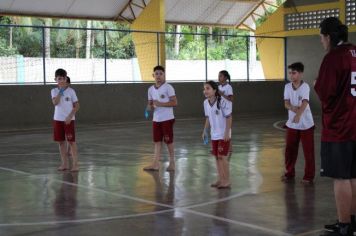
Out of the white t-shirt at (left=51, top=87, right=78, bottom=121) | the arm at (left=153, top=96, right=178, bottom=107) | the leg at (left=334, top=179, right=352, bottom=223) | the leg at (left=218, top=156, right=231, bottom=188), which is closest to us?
the leg at (left=334, top=179, right=352, bottom=223)

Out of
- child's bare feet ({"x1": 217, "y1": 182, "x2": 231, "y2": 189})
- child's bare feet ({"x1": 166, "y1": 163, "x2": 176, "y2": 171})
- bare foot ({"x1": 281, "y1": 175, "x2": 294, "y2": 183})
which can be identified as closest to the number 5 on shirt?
child's bare feet ({"x1": 217, "y1": 182, "x2": 231, "y2": 189})

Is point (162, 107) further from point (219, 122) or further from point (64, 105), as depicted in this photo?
point (219, 122)

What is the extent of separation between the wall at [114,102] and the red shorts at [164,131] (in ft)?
33.1

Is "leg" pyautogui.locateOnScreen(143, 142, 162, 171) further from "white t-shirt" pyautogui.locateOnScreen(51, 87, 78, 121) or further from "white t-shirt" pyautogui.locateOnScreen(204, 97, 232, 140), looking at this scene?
"white t-shirt" pyautogui.locateOnScreen(204, 97, 232, 140)

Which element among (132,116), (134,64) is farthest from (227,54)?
(132,116)

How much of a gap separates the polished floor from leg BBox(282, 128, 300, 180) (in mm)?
201

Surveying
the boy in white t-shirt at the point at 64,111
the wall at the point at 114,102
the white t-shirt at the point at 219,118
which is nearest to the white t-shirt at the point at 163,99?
the boy in white t-shirt at the point at 64,111

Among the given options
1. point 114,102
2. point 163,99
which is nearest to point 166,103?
point 163,99

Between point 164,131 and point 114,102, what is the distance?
1153 centimetres

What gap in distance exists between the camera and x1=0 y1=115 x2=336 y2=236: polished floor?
6.14m

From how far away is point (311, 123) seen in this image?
867 centimetres

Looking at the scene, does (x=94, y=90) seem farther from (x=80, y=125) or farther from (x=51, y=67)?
(x=51, y=67)

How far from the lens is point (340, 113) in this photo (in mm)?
5234

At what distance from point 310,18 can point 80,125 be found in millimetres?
11086
